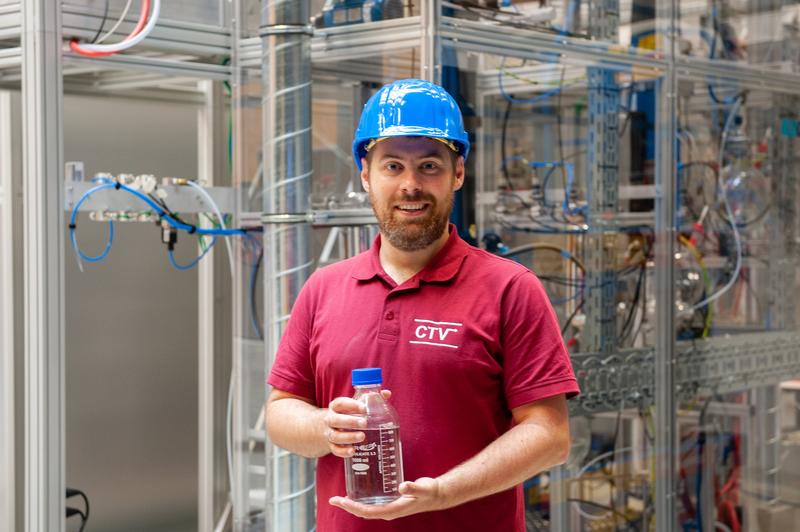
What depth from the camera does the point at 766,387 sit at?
13.0 feet

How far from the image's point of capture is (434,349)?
1731 millimetres

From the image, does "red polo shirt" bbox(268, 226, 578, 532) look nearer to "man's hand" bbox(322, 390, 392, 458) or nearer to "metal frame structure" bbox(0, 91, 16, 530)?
"man's hand" bbox(322, 390, 392, 458)

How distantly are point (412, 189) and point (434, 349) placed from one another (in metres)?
0.27

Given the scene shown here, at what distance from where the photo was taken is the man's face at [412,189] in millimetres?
1780

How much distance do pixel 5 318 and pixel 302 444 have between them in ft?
7.37

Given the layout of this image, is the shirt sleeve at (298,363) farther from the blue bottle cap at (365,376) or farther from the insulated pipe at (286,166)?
the insulated pipe at (286,166)

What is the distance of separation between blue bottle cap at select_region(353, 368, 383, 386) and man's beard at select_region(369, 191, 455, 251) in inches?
10.3

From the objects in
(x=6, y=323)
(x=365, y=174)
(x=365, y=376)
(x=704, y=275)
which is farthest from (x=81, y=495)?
(x=365, y=376)

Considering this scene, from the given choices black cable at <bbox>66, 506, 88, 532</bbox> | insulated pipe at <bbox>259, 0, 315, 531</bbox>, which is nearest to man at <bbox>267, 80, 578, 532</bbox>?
insulated pipe at <bbox>259, 0, 315, 531</bbox>

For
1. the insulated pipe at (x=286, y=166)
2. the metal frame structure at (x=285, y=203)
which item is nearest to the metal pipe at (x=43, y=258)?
the metal frame structure at (x=285, y=203)

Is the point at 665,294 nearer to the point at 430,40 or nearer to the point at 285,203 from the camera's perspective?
the point at 430,40

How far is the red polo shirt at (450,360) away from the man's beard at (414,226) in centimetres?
5

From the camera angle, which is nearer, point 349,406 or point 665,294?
point 349,406

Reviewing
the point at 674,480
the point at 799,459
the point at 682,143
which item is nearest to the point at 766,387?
the point at 799,459
